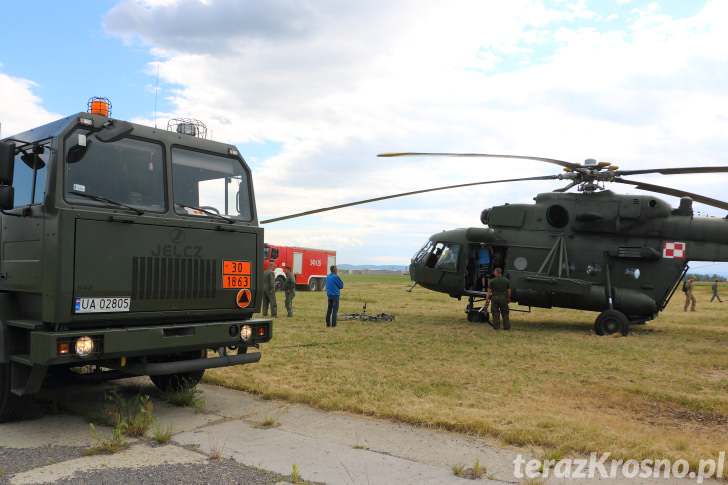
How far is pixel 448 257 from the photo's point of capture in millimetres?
14555

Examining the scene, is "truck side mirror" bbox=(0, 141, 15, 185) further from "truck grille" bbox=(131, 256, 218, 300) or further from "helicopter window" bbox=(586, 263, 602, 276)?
"helicopter window" bbox=(586, 263, 602, 276)

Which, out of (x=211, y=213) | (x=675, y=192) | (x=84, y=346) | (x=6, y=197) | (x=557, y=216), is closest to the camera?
(x=84, y=346)

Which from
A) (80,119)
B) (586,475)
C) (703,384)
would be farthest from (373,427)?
(703,384)

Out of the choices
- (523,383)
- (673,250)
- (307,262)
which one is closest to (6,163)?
(523,383)

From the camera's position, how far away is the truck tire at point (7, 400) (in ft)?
15.6

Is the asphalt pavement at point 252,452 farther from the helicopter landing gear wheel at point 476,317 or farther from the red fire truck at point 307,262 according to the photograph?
the red fire truck at point 307,262

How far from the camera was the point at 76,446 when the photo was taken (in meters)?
4.38

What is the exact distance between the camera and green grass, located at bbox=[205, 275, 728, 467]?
477 cm

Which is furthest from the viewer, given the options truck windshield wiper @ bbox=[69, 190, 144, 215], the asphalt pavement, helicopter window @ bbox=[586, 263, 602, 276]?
helicopter window @ bbox=[586, 263, 602, 276]

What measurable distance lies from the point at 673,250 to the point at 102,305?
41.1 ft

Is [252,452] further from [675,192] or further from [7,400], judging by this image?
[675,192]

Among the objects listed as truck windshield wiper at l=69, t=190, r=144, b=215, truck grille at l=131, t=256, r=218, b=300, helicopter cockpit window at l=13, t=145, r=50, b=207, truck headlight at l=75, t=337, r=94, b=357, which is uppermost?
helicopter cockpit window at l=13, t=145, r=50, b=207

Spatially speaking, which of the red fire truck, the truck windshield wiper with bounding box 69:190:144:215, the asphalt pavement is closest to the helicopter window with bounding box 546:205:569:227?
the asphalt pavement

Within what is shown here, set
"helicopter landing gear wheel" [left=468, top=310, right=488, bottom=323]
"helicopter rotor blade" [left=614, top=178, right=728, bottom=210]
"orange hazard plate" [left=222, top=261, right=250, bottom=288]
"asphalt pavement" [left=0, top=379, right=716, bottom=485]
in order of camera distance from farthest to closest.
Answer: "helicopter landing gear wheel" [left=468, top=310, right=488, bottom=323] → "helicopter rotor blade" [left=614, top=178, right=728, bottom=210] → "orange hazard plate" [left=222, top=261, right=250, bottom=288] → "asphalt pavement" [left=0, top=379, right=716, bottom=485]
